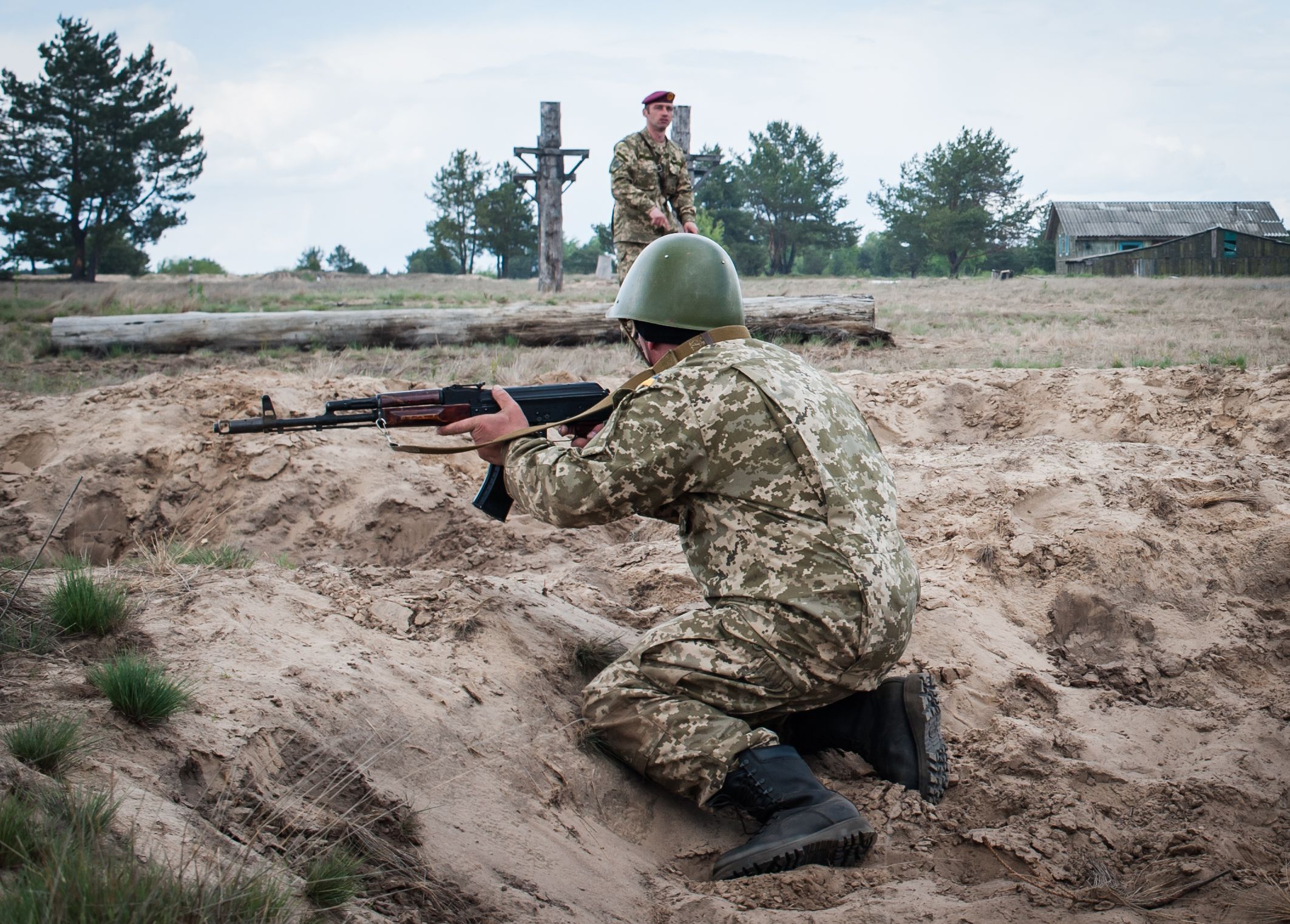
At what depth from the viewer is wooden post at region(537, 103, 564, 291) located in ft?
68.1

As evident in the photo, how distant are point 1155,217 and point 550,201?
31071 mm

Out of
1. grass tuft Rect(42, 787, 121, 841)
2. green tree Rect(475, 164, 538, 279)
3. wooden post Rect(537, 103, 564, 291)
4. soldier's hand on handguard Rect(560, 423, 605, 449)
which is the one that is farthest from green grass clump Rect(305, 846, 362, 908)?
green tree Rect(475, 164, 538, 279)

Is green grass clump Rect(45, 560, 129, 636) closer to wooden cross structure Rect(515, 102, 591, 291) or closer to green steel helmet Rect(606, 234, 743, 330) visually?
green steel helmet Rect(606, 234, 743, 330)

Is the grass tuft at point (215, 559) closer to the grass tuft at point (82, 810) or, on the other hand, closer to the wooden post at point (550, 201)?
the grass tuft at point (82, 810)

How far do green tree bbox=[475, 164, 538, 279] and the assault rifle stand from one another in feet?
162

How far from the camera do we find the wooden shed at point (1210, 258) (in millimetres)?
24766

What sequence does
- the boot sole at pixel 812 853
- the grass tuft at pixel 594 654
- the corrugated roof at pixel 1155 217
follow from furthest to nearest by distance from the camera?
1. the corrugated roof at pixel 1155 217
2. the grass tuft at pixel 594 654
3. the boot sole at pixel 812 853

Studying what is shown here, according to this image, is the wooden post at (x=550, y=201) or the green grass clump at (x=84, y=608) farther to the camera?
the wooden post at (x=550, y=201)

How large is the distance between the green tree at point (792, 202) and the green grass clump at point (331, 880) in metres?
52.2

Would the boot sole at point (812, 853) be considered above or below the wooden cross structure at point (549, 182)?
below

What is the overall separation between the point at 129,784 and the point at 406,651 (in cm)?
122

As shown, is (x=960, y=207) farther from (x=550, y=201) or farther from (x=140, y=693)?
(x=140, y=693)

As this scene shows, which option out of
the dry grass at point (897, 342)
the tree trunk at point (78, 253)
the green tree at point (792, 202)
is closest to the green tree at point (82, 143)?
the tree trunk at point (78, 253)

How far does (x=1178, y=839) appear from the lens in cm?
286
